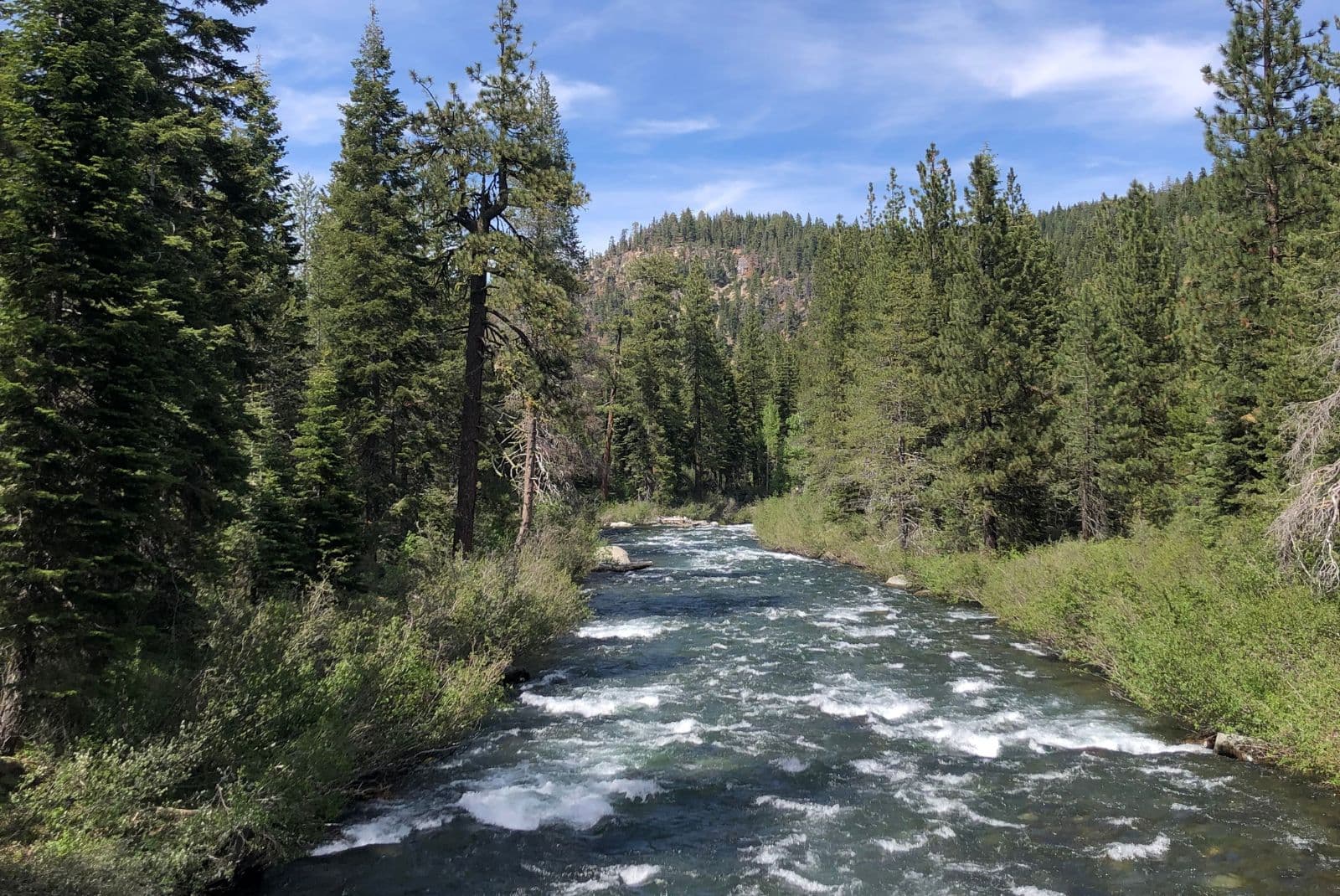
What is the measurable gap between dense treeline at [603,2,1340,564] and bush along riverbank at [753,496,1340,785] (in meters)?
1.30

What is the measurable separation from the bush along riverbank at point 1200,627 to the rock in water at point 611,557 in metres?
15.0

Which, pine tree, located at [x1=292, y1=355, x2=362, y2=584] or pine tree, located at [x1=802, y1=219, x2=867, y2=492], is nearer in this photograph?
pine tree, located at [x1=292, y1=355, x2=362, y2=584]

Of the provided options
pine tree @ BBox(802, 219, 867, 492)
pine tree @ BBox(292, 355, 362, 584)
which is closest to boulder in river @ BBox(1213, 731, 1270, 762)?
pine tree @ BBox(292, 355, 362, 584)

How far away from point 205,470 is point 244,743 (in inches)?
182

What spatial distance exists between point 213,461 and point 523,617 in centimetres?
696

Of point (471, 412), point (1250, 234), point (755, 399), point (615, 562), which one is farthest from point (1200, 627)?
point (755, 399)

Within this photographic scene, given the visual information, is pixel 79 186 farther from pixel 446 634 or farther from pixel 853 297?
pixel 853 297

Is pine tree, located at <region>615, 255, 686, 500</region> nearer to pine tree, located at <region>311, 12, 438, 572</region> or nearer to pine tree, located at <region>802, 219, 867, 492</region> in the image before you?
pine tree, located at <region>802, 219, 867, 492</region>

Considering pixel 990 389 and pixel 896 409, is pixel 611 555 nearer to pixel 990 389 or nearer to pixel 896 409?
pixel 896 409

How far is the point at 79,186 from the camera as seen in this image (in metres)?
7.43

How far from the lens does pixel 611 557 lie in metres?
32.5

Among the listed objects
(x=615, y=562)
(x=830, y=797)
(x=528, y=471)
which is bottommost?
(x=615, y=562)

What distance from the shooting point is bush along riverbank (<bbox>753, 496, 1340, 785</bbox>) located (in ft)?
32.5

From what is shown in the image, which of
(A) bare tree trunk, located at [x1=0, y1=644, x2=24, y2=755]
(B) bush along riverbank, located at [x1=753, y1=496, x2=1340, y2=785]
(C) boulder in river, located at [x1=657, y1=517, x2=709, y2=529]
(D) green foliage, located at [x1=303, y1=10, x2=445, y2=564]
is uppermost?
(D) green foliage, located at [x1=303, y1=10, x2=445, y2=564]
